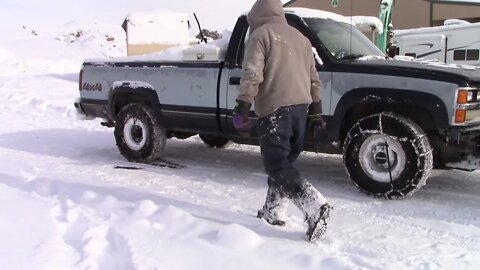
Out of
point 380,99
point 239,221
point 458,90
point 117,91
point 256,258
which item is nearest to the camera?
point 256,258

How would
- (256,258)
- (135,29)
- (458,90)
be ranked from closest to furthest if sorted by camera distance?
(256,258) < (458,90) < (135,29)

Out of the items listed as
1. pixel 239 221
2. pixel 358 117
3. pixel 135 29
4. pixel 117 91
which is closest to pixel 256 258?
pixel 239 221

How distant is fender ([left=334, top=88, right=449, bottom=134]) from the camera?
470cm

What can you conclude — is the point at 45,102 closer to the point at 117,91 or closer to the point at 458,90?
the point at 117,91

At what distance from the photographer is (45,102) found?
1266cm

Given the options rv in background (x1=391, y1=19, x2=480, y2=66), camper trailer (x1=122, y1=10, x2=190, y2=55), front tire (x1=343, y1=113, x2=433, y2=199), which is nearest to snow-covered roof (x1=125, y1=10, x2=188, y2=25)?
camper trailer (x1=122, y1=10, x2=190, y2=55)

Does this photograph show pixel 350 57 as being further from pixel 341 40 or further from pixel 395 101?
pixel 395 101

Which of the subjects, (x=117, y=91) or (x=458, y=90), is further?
(x=117, y=91)

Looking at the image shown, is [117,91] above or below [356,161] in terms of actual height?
above

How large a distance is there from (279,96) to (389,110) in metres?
1.71

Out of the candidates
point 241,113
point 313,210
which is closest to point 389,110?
point 313,210

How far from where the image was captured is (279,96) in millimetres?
3859

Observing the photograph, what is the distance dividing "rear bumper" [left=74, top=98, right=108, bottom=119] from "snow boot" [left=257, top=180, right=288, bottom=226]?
3.72 meters

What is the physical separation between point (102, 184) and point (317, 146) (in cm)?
223
